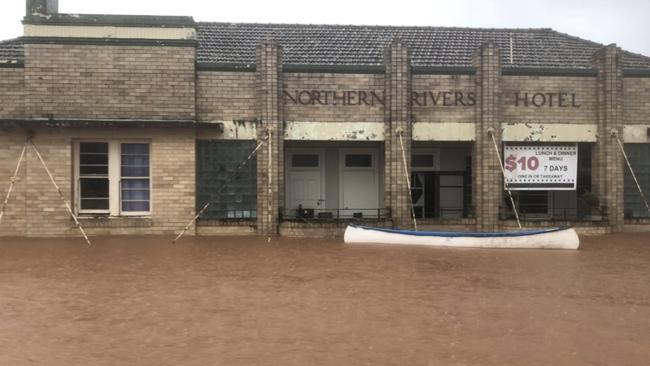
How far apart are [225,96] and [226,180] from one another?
7.92 feet

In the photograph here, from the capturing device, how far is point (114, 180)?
55.7 ft

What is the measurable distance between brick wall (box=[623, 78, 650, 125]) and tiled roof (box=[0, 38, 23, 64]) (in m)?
18.0

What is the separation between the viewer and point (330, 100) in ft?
59.0

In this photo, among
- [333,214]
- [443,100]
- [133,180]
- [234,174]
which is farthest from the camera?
[333,214]

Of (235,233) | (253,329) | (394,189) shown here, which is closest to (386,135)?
(394,189)

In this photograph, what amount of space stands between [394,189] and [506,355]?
12.0m

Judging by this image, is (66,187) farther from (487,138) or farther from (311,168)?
(487,138)

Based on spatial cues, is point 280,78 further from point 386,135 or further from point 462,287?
point 462,287

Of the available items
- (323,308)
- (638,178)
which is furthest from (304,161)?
(323,308)

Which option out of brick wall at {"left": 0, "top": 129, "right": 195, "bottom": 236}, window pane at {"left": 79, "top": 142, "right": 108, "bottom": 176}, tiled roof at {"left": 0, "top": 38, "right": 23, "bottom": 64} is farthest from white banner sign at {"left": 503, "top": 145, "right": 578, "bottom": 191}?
tiled roof at {"left": 0, "top": 38, "right": 23, "bottom": 64}

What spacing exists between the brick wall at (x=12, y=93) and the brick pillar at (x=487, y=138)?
→ 12.9 m

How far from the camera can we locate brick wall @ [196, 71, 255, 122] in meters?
17.4

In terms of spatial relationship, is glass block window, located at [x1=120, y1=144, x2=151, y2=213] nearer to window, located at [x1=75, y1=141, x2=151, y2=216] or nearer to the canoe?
window, located at [x1=75, y1=141, x2=151, y2=216]

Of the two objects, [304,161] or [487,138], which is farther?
[304,161]
